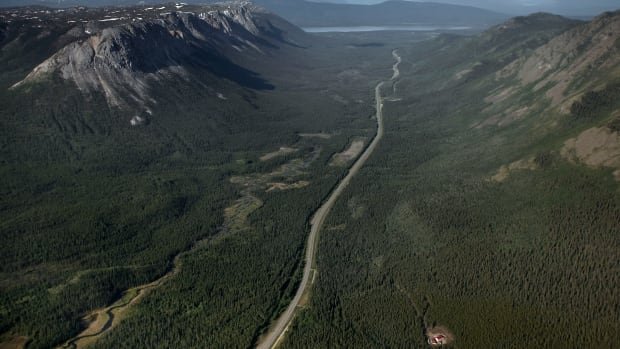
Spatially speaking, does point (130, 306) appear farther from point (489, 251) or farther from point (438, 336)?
point (489, 251)

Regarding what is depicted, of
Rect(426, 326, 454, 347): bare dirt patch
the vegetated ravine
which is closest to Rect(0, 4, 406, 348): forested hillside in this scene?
the vegetated ravine

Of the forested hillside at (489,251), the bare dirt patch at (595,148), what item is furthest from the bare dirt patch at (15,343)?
the bare dirt patch at (595,148)

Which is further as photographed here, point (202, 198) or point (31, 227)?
point (202, 198)

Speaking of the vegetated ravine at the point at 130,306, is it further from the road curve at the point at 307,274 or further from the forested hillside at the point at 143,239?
the forested hillside at the point at 143,239

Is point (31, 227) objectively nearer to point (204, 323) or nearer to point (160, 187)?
point (160, 187)

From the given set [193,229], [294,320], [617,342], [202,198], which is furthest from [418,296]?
[202,198]

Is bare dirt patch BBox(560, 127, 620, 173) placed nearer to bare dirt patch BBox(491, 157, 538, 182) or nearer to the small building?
bare dirt patch BBox(491, 157, 538, 182)
